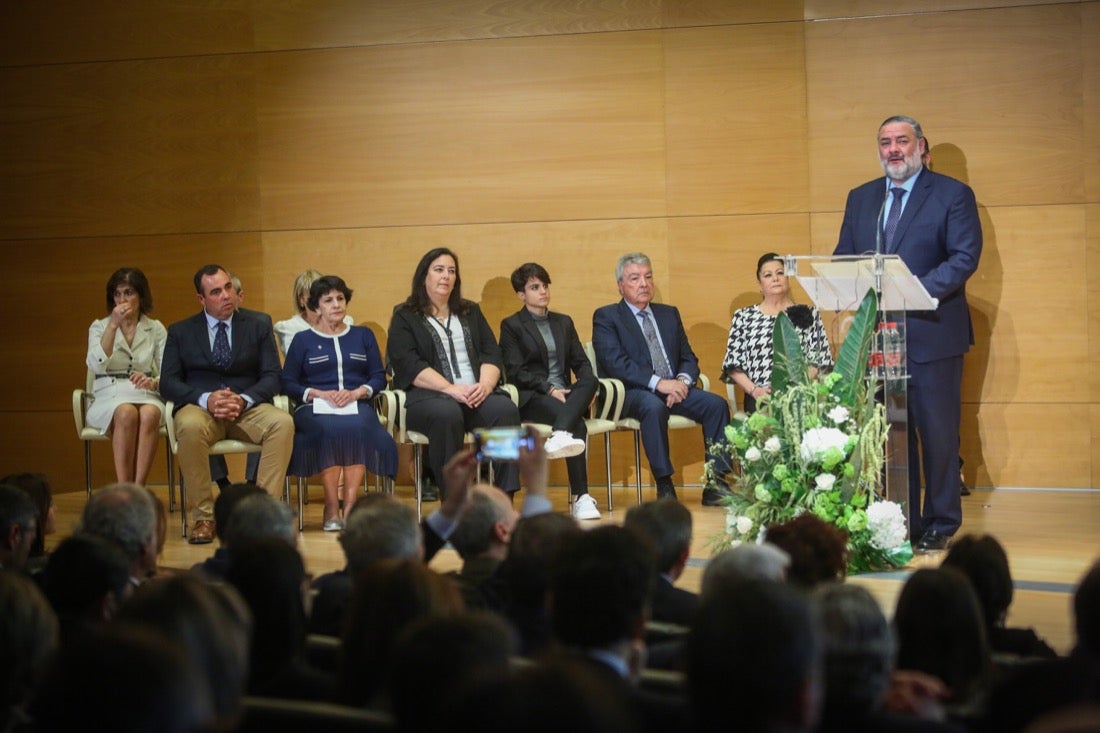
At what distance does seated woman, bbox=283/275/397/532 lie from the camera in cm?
657

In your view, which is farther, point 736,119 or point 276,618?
point 736,119

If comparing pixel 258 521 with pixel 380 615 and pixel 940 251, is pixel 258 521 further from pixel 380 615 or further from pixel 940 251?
pixel 940 251

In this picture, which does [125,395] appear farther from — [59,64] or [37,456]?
[59,64]

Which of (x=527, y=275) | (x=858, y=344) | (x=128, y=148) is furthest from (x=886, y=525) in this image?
(x=128, y=148)

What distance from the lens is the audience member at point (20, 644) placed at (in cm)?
214

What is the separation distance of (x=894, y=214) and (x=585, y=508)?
220 cm

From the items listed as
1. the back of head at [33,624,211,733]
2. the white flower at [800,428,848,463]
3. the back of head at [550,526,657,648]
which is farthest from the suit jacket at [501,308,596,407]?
the back of head at [33,624,211,733]

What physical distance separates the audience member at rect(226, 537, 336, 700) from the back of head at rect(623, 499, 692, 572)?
2.92 feet

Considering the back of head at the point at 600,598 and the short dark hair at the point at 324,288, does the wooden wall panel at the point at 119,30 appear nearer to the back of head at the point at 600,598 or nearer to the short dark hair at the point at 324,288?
the short dark hair at the point at 324,288

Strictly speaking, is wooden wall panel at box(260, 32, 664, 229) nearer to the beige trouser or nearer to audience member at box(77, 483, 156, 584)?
the beige trouser

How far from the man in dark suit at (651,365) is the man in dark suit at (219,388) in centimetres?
180

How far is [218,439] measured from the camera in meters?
6.58

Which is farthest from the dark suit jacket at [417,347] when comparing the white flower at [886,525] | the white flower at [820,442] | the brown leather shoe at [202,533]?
the white flower at [886,525]

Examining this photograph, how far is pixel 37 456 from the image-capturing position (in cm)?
852
